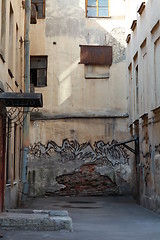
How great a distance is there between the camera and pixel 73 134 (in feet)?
62.1

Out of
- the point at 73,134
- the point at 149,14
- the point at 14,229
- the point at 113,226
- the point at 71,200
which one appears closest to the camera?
the point at 14,229

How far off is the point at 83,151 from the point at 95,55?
430 cm

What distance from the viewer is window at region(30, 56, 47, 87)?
19375 mm

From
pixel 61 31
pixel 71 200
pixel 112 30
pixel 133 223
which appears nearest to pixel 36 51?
pixel 61 31

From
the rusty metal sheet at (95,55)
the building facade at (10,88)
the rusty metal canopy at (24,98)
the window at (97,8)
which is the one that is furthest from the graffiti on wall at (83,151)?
the rusty metal canopy at (24,98)

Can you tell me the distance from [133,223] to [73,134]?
9008 mm

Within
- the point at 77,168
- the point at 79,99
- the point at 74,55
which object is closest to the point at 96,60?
the point at 74,55

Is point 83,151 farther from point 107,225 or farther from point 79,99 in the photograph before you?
point 107,225

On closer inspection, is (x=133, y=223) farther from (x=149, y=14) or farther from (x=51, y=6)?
(x=51, y=6)

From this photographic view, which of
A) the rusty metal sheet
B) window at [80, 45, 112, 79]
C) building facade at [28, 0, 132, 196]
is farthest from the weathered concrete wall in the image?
the rusty metal sheet

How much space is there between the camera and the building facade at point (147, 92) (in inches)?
491

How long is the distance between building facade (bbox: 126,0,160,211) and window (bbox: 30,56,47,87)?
→ 13.9ft

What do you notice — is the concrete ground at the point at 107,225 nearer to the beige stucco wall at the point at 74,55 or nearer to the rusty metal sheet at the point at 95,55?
the beige stucco wall at the point at 74,55

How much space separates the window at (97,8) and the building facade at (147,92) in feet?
9.43
